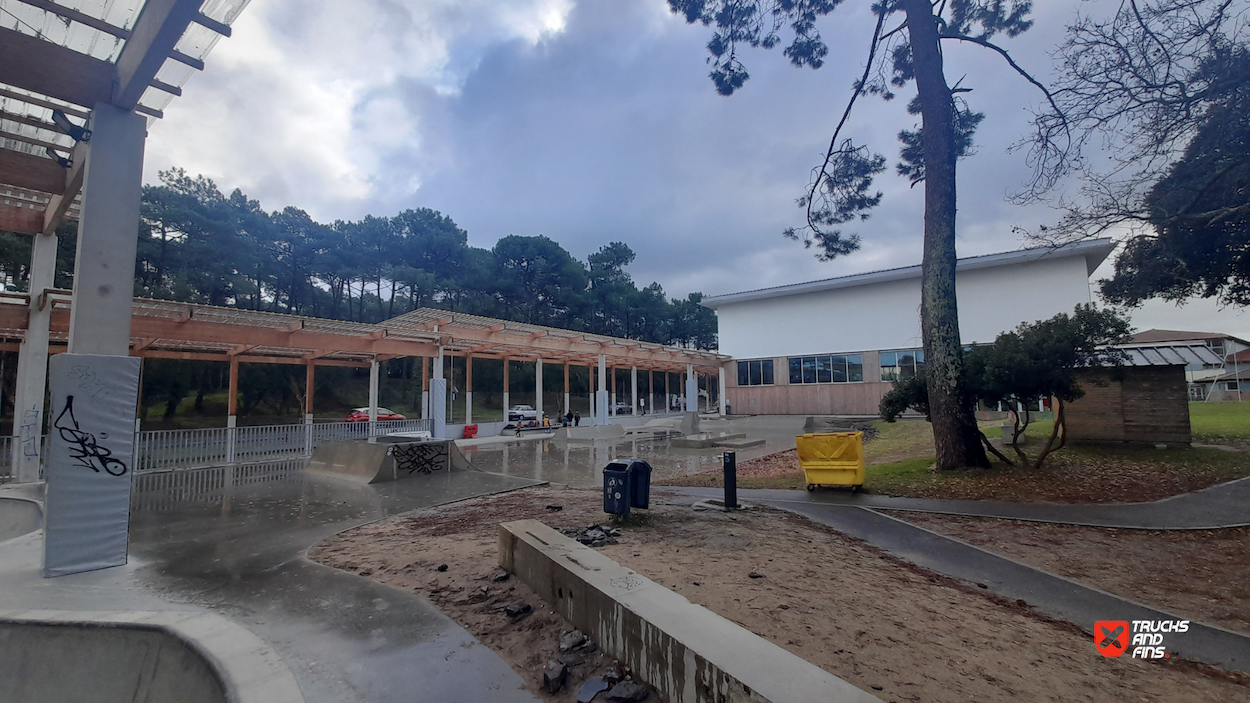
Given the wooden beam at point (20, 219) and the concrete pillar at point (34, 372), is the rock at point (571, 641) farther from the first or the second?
the wooden beam at point (20, 219)

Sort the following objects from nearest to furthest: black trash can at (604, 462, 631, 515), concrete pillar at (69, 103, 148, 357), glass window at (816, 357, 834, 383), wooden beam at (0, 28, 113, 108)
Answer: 1. wooden beam at (0, 28, 113, 108)
2. concrete pillar at (69, 103, 148, 357)
3. black trash can at (604, 462, 631, 515)
4. glass window at (816, 357, 834, 383)

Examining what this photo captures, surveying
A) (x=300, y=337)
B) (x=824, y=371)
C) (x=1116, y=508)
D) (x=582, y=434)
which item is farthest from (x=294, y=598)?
(x=824, y=371)

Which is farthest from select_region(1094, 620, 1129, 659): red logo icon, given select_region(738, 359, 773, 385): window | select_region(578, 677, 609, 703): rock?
select_region(738, 359, 773, 385): window

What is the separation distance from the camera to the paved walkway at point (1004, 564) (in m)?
3.82

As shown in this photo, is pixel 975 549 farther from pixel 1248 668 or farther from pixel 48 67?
pixel 48 67

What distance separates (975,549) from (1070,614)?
1.99 meters

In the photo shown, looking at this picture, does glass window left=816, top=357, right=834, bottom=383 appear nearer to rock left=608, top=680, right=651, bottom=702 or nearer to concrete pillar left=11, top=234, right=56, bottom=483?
rock left=608, top=680, right=651, bottom=702

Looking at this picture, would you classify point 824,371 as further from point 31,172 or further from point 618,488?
point 31,172

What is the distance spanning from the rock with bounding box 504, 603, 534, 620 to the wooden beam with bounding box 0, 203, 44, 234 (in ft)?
48.9

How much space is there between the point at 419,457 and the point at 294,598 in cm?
835

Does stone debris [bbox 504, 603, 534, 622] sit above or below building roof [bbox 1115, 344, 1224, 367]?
below

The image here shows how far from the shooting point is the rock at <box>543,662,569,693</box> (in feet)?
10.5

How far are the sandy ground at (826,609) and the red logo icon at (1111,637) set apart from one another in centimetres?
8

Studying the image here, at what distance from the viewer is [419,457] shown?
12.9m
